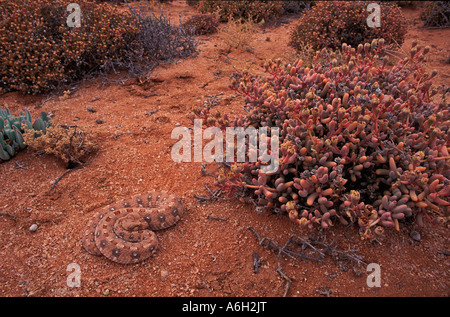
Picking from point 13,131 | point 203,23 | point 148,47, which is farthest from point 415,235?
point 203,23

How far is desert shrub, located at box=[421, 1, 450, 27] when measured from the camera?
9.04 meters

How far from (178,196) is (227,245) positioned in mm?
977

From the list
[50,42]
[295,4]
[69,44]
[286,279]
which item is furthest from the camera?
[295,4]

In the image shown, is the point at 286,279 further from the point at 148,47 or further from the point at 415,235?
the point at 148,47

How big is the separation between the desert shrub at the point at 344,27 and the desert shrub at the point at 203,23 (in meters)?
2.89

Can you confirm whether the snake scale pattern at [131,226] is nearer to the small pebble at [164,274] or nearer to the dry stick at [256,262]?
the small pebble at [164,274]

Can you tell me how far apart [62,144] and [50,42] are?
135 inches

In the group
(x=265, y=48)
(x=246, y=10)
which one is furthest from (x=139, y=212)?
(x=246, y=10)

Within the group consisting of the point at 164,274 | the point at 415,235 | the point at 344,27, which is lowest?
the point at 164,274

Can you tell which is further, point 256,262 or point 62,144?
point 62,144

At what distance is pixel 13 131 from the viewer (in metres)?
4.24

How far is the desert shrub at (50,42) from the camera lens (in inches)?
228

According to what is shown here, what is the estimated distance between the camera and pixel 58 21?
638 cm
